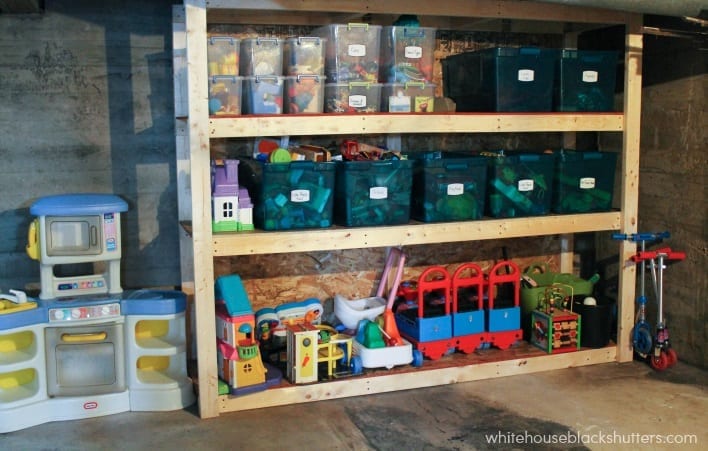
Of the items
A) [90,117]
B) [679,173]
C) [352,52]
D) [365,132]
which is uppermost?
[352,52]

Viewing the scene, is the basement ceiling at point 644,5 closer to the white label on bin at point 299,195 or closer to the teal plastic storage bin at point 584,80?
the teal plastic storage bin at point 584,80

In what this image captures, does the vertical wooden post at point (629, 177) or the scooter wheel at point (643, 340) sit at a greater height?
the vertical wooden post at point (629, 177)

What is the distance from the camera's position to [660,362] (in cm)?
412

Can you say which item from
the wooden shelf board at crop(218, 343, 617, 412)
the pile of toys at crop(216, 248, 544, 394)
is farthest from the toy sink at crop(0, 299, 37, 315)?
the wooden shelf board at crop(218, 343, 617, 412)

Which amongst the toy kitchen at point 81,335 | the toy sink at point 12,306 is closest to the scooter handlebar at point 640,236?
the toy kitchen at point 81,335

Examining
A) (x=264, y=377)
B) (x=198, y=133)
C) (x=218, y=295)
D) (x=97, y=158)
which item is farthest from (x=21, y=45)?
(x=264, y=377)

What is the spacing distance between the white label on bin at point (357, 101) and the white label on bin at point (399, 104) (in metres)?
0.14

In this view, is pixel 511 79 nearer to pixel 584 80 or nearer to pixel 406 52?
pixel 584 80

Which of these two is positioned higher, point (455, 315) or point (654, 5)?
point (654, 5)

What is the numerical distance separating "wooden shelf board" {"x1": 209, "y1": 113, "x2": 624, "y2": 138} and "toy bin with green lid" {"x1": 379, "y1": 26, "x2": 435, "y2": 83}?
23cm

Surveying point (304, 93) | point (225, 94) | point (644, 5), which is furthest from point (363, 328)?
point (644, 5)

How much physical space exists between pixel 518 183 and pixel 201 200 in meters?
1.68

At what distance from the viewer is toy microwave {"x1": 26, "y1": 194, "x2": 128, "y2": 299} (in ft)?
11.6

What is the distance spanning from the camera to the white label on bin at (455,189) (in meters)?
3.93
